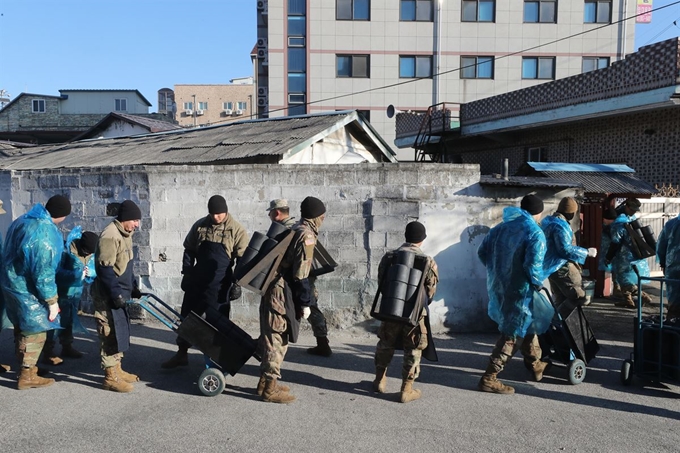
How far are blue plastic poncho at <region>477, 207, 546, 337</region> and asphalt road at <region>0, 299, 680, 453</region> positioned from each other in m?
0.68

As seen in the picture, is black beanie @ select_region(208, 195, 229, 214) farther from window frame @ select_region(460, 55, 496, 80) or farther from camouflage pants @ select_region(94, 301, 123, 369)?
window frame @ select_region(460, 55, 496, 80)

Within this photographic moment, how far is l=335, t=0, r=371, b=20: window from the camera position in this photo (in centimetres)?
2703

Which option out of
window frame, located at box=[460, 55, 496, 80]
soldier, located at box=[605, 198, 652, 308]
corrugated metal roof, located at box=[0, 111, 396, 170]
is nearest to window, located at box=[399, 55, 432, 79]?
window frame, located at box=[460, 55, 496, 80]

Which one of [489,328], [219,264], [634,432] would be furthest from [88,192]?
[634,432]

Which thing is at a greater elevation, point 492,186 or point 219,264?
point 492,186

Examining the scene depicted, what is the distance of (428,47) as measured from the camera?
89.4 feet

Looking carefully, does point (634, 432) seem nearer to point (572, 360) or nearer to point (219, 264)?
point (572, 360)

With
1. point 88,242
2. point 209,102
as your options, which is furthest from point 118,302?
point 209,102

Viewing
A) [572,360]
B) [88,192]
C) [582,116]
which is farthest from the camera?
[582,116]

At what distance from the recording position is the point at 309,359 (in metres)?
5.84

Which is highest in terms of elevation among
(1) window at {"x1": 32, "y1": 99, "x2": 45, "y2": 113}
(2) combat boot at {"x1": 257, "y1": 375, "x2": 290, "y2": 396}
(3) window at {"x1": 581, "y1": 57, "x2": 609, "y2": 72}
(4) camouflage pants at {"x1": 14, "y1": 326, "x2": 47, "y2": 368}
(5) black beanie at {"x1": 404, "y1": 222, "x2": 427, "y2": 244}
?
(3) window at {"x1": 581, "y1": 57, "x2": 609, "y2": 72}

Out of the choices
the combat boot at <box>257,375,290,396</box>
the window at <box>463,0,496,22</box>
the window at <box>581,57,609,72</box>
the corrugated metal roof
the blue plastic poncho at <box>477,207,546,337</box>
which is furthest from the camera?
the window at <box>581,57,609,72</box>

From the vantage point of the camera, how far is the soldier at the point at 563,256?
525cm

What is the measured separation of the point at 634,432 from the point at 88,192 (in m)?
6.95
